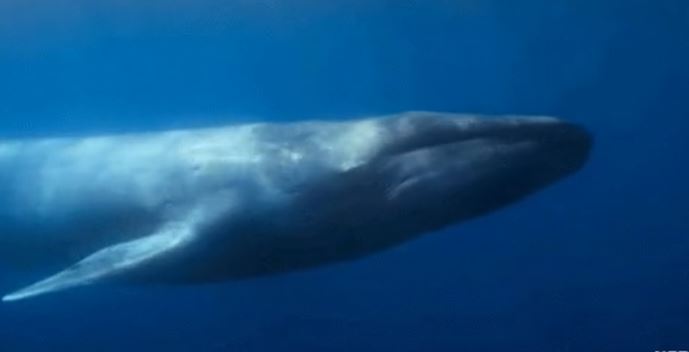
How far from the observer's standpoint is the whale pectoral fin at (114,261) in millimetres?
8422

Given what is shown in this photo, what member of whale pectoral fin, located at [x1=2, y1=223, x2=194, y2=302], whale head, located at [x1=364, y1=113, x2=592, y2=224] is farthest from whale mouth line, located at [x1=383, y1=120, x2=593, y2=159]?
whale pectoral fin, located at [x1=2, y1=223, x2=194, y2=302]

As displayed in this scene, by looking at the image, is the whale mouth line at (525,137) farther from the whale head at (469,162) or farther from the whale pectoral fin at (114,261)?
the whale pectoral fin at (114,261)

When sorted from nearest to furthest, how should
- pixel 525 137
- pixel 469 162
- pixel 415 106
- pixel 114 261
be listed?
1. pixel 525 137
2. pixel 469 162
3. pixel 114 261
4. pixel 415 106

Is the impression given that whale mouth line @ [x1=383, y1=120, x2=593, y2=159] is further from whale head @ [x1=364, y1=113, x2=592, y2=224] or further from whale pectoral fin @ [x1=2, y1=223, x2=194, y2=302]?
whale pectoral fin @ [x1=2, y1=223, x2=194, y2=302]

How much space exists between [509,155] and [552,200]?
1599 cm

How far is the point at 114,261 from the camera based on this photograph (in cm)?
863

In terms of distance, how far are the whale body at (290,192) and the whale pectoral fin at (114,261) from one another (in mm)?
17

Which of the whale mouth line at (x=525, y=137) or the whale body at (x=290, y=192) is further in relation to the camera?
the whale body at (x=290, y=192)

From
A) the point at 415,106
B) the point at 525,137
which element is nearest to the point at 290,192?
the point at 525,137

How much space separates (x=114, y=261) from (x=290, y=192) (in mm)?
1576

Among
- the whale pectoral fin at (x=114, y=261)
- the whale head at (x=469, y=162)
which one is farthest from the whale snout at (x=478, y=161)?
the whale pectoral fin at (x=114, y=261)

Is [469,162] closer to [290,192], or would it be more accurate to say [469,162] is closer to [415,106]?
[290,192]

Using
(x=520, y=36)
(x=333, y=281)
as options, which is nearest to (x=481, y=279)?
(x=333, y=281)

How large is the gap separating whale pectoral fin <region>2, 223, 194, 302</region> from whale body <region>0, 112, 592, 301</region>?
0.02 meters
